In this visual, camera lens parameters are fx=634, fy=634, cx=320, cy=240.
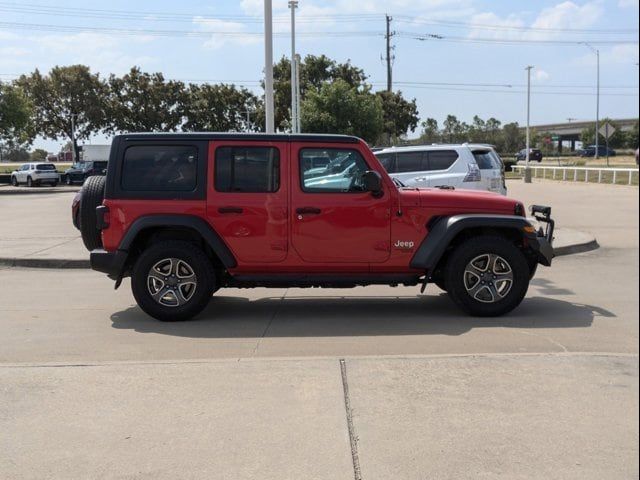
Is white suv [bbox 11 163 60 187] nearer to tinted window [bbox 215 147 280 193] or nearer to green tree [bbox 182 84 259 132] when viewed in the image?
green tree [bbox 182 84 259 132]

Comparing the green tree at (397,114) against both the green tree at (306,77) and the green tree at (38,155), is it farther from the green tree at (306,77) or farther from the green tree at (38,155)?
the green tree at (38,155)

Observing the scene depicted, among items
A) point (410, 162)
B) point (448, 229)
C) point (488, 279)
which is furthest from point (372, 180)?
point (410, 162)

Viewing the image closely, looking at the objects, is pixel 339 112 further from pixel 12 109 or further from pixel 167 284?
pixel 167 284

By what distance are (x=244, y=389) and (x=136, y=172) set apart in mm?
3074

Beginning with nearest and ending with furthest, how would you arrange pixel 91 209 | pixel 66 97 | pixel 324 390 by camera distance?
pixel 324 390 < pixel 91 209 < pixel 66 97

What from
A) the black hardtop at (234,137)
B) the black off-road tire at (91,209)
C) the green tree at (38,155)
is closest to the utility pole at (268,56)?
the black hardtop at (234,137)

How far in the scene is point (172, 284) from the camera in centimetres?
668

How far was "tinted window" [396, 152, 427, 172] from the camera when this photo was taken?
13914mm

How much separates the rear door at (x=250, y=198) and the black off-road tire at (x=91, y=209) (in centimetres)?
125

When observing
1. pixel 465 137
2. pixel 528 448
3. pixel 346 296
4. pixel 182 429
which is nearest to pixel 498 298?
pixel 346 296

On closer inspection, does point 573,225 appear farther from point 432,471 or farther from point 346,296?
point 432,471

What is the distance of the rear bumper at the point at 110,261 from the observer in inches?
258

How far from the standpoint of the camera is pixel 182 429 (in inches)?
155

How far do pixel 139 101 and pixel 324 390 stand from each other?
65.9 meters
